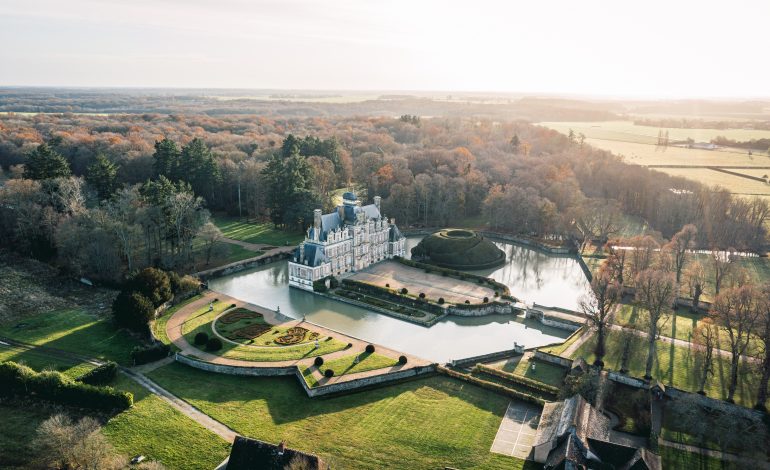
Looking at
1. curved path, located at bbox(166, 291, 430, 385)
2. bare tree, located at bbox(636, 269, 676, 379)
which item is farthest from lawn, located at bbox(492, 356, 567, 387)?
curved path, located at bbox(166, 291, 430, 385)

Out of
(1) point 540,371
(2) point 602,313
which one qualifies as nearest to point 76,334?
(1) point 540,371

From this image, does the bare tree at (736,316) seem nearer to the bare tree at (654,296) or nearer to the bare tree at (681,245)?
the bare tree at (654,296)

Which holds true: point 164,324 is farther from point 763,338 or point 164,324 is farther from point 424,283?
point 763,338

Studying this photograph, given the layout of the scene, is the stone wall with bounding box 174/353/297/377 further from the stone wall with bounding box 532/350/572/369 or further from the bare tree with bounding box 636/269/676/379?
the bare tree with bounding box 636/269/676/379

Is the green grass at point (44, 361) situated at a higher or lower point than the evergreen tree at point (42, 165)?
lower

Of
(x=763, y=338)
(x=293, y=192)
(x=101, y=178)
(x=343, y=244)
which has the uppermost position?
(x=101, y=178)

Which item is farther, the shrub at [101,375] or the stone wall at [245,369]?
the stone wall at [245,369]

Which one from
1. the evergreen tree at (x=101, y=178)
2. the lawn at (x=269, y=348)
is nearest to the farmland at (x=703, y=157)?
the lawn at (x=269, y=348)
